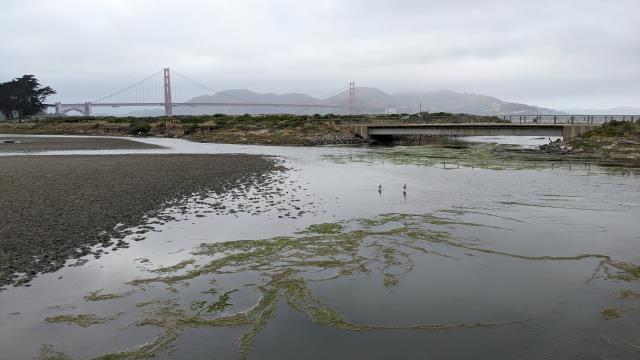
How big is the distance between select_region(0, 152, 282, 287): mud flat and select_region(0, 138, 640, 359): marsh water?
1.56m

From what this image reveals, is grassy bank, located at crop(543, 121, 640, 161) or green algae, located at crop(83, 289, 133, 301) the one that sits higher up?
grassy bank, located at crop(543, 121, 640, 161)

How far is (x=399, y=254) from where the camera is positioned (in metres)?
16.6

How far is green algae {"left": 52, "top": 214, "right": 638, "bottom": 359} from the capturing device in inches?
439

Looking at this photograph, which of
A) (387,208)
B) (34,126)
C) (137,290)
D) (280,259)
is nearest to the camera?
(137,290)

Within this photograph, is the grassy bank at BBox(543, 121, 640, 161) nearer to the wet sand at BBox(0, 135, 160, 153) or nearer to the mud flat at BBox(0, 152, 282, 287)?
the mud flat at BBox(0, 152, 282, 287)

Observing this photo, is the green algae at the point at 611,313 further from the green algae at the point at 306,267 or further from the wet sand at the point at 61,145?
the wet sand at the point at 61,145

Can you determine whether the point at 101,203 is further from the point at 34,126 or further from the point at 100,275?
the point at 34,126

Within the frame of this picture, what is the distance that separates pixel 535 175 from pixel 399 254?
24656mm

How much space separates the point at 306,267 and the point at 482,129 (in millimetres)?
63656

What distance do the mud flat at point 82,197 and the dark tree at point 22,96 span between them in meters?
119

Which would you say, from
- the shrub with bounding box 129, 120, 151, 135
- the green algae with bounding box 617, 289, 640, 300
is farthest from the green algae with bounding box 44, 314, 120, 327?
the shrub with bounding box 129, 120, 151, 135

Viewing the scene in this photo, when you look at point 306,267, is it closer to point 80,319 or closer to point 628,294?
point 80,319

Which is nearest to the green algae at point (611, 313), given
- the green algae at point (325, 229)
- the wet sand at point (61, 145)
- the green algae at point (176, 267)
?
the green algae at point (325, 229)

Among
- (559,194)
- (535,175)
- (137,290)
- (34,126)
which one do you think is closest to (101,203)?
(137,290)
